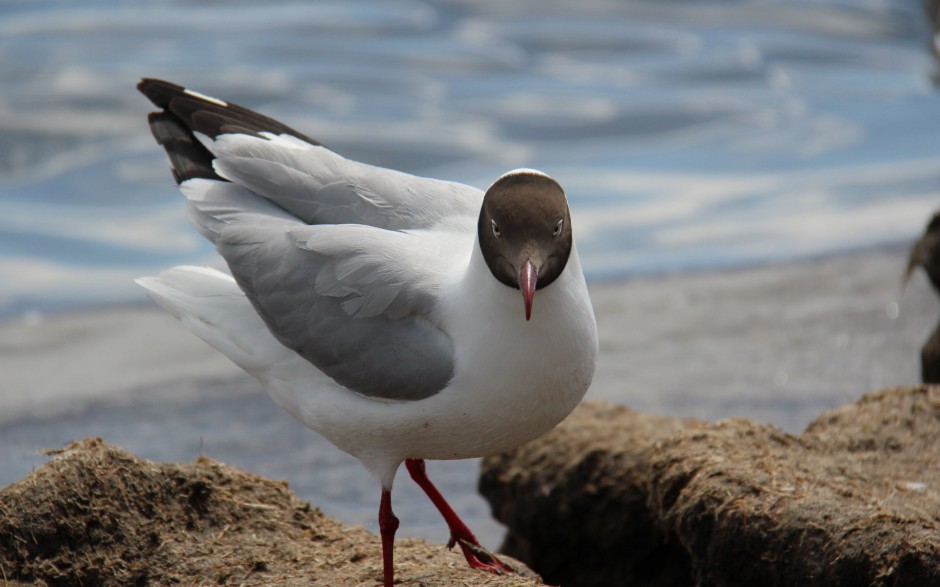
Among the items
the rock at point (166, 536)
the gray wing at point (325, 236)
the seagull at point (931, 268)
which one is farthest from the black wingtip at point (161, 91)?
the seagull at point (931, 268)

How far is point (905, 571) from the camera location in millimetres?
3994

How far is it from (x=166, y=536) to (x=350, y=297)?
1.06 meters

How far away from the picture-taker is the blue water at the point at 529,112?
10344 millimetres

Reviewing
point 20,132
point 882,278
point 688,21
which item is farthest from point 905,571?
point 688,21

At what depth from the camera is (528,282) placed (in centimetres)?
374

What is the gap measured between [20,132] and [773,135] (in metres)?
7.09

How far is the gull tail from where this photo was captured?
4.72 metres

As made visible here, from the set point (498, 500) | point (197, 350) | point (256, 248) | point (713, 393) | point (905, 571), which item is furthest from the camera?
point (197, 350)

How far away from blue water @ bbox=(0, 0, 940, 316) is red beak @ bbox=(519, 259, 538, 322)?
591 centimetres

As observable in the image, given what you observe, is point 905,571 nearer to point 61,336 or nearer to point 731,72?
point 61,336

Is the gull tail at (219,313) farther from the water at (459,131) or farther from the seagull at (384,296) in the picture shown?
the water at (459,131)

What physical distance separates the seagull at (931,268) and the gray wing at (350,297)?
2740mm

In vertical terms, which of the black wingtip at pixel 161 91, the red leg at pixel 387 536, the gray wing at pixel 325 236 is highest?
the black wingtip at pixel 161 91

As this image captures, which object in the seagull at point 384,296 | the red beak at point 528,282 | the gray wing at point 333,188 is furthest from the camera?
the gray wing at point 333,188
